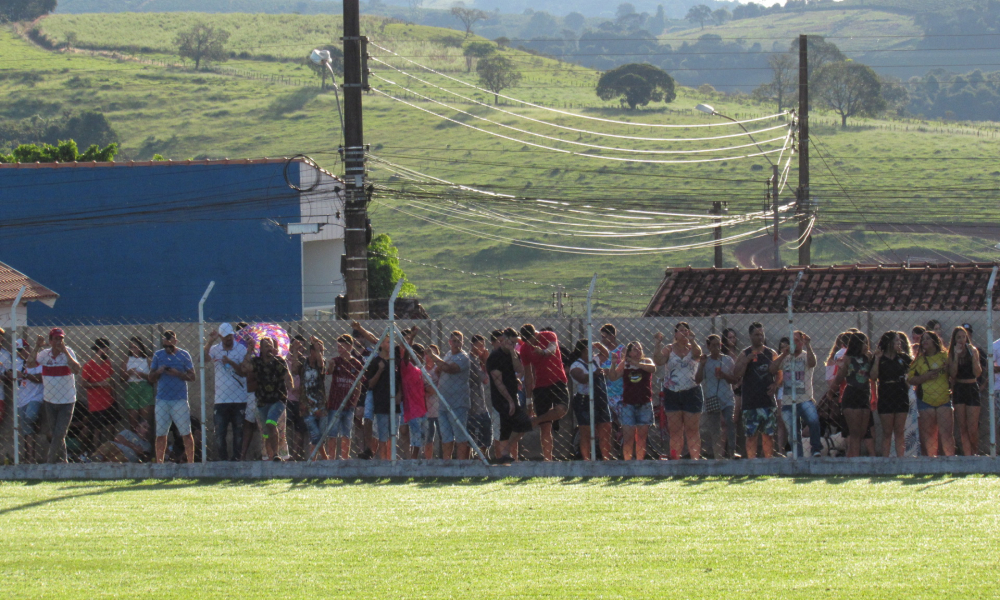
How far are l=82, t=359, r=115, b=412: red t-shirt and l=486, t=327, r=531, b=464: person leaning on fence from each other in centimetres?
423

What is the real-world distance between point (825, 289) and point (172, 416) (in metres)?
11.2

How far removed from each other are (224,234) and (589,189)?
146 feet

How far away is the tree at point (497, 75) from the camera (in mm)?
118500

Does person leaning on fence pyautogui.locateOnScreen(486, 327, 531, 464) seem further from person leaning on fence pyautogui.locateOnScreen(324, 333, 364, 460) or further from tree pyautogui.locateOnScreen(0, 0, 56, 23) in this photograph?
tree pyautogui.locateOnScreen(0, 0, 56, 23)

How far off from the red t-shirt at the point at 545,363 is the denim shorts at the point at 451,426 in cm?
94

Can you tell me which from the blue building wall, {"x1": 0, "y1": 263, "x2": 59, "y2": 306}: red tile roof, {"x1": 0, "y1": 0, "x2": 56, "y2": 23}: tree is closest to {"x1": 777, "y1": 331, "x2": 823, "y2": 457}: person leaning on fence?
{"x1": 0, "y1": 263, "x2": 59, "y2": 306}: red tile roof

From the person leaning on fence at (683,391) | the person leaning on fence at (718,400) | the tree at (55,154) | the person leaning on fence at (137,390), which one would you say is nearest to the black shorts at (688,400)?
the person leaning on fence at (683,391)

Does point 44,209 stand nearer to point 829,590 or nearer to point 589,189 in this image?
point 829,590

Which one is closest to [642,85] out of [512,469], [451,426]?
[451,426]

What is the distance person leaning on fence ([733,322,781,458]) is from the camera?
1021cm

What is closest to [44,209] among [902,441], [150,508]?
[150,508]

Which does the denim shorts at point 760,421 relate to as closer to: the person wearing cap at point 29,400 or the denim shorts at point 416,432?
the denim shorts at point 416,432

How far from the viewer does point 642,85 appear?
105125 millimetres

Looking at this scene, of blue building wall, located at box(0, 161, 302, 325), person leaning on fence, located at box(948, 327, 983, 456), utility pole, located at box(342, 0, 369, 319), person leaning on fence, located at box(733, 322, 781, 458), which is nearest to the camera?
person leaning on fence, located at box(948, 327, 983, 456)
